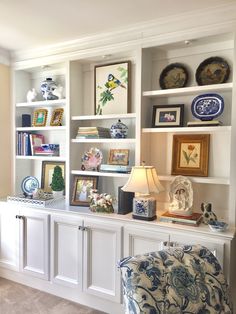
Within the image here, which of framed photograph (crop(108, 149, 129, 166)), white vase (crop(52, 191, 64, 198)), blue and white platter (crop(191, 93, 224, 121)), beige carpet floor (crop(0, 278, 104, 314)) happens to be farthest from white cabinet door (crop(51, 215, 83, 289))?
blue and white platter (crop(191, 93, 224, 121))

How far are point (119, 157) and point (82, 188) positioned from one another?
0.49 meters

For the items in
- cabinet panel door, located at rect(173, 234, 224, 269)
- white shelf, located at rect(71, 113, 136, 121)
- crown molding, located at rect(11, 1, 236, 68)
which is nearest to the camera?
cabinet panel door, located at rect(173, 234, 224, 269)

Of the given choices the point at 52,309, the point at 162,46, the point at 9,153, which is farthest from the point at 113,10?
the point at 52,309

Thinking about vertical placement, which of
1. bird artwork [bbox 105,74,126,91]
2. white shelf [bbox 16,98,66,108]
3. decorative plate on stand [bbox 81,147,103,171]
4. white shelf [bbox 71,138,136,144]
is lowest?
decorative plate on stand [bbox 81,147,103,171]

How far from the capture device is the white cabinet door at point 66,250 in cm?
256

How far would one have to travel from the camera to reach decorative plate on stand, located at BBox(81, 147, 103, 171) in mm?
2879

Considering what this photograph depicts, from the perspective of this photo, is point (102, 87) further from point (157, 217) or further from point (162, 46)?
point (157, 217)

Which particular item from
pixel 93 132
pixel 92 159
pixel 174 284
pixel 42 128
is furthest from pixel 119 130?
pixel 174 284

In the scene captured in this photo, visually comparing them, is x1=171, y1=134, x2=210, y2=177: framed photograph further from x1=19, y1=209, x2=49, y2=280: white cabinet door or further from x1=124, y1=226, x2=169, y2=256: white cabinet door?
x1=19, y1=209, x2=49, y2=280: white cabinet door

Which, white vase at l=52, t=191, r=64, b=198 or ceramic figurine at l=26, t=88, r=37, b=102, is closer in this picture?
white vase at l=52, t=191, r=64, b=198

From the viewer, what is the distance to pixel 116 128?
2688mm

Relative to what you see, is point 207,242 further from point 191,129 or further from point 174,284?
point 191,129

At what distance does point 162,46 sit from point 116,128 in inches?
32.4

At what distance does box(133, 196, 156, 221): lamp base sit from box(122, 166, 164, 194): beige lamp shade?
4.8 inches
